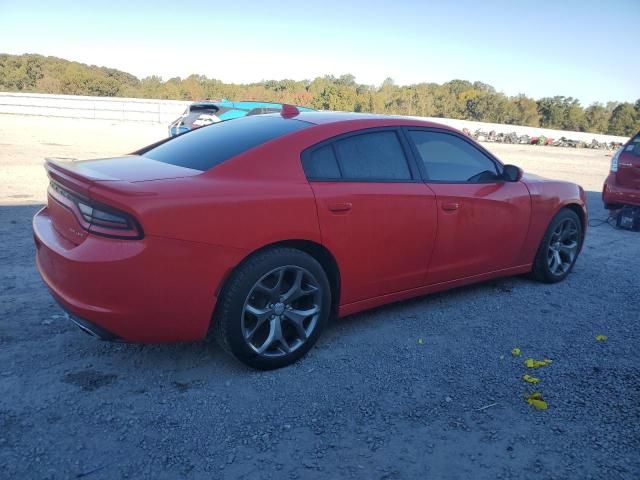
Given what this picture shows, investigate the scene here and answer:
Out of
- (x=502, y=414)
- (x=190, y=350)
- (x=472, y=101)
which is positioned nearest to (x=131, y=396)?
(x=190, y=350)

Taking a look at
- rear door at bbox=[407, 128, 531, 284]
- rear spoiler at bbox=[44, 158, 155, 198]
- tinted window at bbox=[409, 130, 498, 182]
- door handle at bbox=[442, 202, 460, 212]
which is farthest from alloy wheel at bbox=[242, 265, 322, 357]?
tinted window at bbox=[409, 130, 498, 182]

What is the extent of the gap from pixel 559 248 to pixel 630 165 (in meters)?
3.77

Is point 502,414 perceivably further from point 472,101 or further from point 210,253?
point 472,101

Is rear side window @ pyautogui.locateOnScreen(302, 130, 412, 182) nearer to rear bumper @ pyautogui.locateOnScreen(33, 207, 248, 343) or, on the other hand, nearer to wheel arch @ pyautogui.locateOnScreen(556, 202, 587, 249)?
rear bumper @ pyautogui.locateOnScreen(33, 207, 248, 343)

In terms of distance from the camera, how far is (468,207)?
392 cm

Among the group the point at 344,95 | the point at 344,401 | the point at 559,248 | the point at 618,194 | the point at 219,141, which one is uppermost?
the point at 344,95

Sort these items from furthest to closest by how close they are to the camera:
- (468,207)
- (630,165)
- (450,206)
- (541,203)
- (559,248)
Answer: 1. (630,165)
2. (559,248)
3. (541,203)
4. (468,207)
5. (450,206)

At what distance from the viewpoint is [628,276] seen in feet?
17.4

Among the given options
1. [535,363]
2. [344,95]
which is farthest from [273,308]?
[344,95]

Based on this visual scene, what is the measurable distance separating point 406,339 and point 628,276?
3093mm

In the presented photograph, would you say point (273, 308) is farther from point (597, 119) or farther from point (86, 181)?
point (597, 119)

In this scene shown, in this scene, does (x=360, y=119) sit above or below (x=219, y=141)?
above

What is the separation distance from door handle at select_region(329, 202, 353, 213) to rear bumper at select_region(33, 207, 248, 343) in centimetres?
67

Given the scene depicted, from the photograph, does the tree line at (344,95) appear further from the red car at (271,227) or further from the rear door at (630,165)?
the red car at (271,227)
